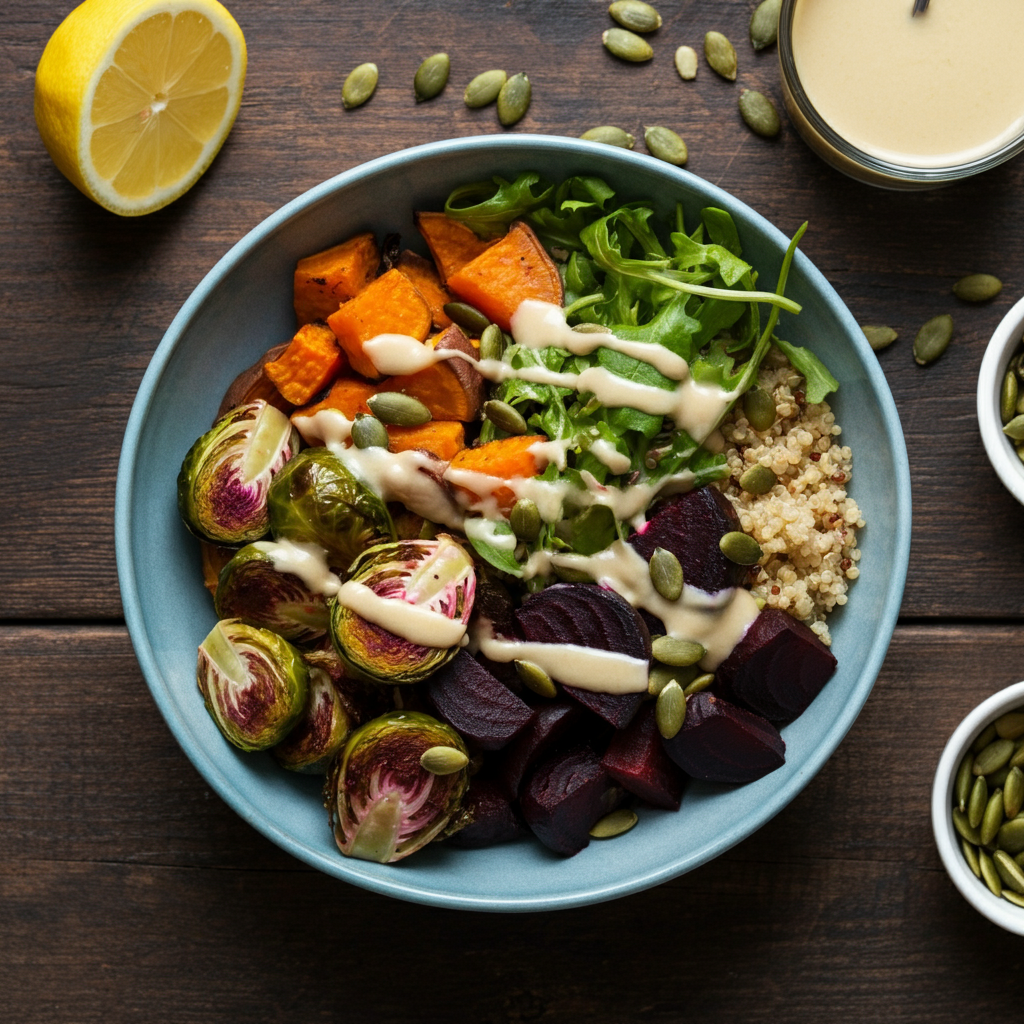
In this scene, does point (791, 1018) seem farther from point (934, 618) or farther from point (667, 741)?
point (934, 618)

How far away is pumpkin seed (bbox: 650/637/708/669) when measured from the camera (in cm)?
163

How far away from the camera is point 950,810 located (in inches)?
71.3

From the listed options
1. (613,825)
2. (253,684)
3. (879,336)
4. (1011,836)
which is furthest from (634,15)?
(1011,836)

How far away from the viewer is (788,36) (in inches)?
69.5

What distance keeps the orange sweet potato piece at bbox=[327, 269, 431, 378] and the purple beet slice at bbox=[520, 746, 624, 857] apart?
0.87 meters

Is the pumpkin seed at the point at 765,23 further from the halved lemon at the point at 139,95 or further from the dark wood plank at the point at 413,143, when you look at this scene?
the halved lemon at the point at 139,95

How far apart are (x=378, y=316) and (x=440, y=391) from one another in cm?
19

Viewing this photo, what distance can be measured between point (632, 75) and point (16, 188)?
144 cm

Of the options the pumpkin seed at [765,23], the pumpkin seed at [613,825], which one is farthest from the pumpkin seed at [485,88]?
the pumpkin seed at [613,825]

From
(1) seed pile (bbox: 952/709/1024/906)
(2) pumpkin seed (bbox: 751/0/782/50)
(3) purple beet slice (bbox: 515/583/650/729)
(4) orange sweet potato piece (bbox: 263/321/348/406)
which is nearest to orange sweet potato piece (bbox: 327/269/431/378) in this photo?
(4) orange sweet potato piece (bbox: 263/321/348/406)

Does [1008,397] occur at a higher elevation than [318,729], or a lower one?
higher

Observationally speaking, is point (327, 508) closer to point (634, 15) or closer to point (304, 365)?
point (304, 365)

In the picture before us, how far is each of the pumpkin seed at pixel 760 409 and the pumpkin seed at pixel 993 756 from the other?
0.86 meters

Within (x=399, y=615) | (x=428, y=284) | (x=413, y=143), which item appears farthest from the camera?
(x=413, y=143)
